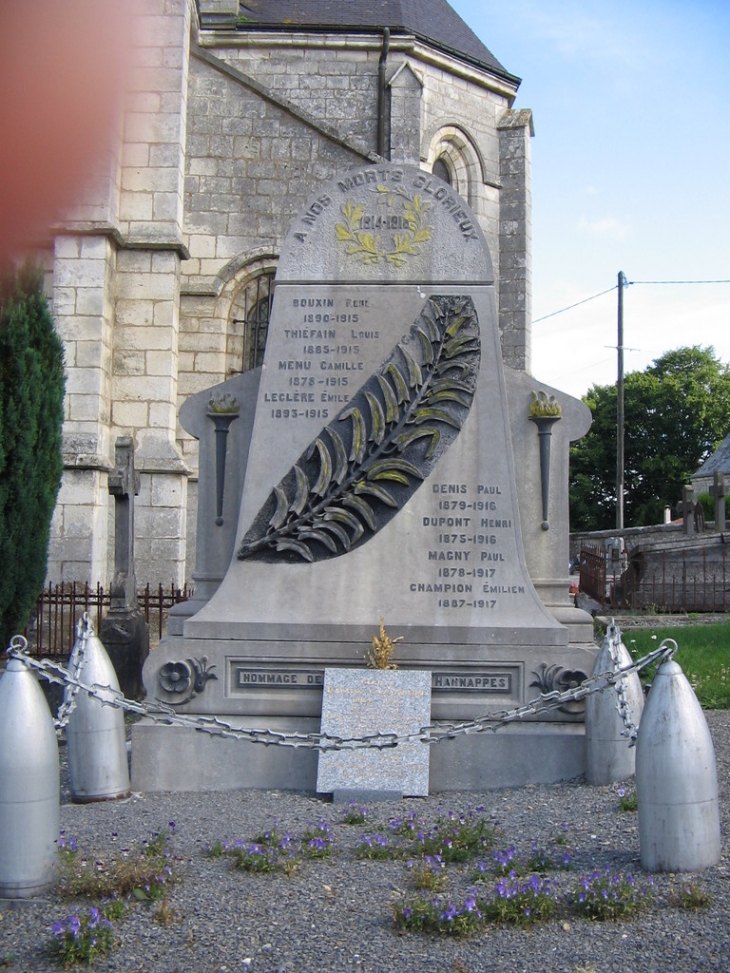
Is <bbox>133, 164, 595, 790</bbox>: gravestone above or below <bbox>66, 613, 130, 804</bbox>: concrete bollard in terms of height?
above

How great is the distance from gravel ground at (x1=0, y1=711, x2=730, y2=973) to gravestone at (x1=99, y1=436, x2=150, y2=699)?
5.17 meters

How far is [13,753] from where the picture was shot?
3.80m

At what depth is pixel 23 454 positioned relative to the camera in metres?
11.1

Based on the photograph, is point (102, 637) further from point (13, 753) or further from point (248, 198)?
point (248, 198)

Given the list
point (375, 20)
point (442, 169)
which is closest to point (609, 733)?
Answer: point (442, 169)

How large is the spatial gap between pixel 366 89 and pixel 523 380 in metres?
13.8

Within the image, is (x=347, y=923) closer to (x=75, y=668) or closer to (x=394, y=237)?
(x=75, y=668)

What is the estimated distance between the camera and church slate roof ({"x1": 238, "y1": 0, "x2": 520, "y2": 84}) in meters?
18.6

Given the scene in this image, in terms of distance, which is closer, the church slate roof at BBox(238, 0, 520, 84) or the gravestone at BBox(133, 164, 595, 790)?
the gravestone at BBox(133, 164, 595, 790)

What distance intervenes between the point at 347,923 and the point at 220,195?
14.6 metres

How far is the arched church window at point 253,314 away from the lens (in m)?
16.4

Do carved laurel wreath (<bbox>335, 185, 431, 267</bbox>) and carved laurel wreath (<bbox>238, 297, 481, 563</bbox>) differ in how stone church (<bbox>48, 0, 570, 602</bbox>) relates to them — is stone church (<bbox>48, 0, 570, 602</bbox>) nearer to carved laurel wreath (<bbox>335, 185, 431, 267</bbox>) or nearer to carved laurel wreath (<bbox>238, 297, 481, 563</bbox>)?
carved laurel wreath (<bbox>335, 185, 431, 267</bbox>)

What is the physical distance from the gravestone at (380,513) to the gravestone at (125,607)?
388cm

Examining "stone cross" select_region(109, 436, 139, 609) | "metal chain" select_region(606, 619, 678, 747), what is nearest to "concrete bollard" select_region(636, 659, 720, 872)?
"metal chain" select_region(606, 619, 678, 747)
